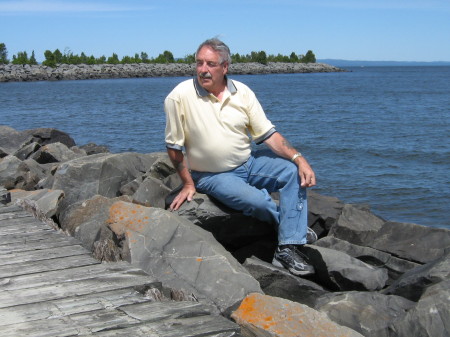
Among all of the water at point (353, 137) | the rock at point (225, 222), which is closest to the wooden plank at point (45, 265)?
the rock at point (225, 222)

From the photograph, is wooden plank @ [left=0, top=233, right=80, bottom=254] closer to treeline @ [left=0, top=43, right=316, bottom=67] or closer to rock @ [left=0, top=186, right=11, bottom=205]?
rock @ [left=0, top=186, right=11, bottom=205]

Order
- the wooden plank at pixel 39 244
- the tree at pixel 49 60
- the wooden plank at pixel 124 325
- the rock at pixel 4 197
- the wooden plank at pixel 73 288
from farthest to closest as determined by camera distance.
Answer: the tree at pixel 49 60
the rock at pixel 4 197
the wooden plank at pixel 39 244
the wooden plank at pixel 73 288
the wooden plank at pixel 124 325

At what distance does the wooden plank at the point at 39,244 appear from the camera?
458cm

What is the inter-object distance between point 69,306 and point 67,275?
1.74ft

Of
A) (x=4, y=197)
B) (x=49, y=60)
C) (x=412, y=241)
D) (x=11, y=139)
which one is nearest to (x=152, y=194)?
(x=4, y=197)

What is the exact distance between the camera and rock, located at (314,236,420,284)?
5.93 metres

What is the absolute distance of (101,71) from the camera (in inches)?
3553

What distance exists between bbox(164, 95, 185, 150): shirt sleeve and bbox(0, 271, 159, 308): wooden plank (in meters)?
1.55

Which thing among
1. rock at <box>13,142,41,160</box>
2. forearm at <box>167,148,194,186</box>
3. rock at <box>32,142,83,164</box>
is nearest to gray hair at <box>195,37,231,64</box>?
forearm at <box>167,148,194,186</box>

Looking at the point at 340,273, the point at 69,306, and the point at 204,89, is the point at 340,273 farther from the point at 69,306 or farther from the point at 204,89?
the point at 69,306

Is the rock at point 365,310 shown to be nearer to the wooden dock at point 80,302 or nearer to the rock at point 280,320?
the rock at point 280,320

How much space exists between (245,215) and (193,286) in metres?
1.13

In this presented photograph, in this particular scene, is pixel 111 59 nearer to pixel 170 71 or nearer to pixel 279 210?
pixel 170 71

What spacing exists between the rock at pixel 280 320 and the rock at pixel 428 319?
1.49ft
